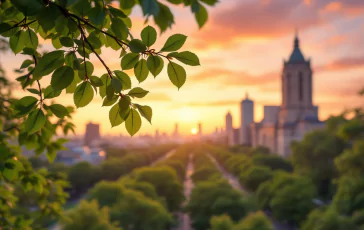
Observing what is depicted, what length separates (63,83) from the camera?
182 cm

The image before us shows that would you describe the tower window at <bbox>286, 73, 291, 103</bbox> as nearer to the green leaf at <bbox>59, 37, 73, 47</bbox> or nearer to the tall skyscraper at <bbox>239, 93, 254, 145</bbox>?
the tall skyscraper at <bbox>239, 93, 254, 145</bbox>

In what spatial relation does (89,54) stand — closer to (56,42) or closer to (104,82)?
(104,82)

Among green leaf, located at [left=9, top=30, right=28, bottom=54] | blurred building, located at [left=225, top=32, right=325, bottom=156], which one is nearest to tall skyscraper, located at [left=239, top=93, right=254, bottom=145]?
blurred building, located at [left=225, top=32, right=325, bottom=156]

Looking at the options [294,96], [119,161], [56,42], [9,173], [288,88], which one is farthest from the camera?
[288,88]

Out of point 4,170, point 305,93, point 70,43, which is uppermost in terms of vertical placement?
point 305,93

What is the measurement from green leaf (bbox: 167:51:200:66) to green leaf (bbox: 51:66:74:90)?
0.51 meters

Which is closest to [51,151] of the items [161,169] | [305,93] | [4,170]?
[4,170]

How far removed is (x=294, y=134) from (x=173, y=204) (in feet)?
183

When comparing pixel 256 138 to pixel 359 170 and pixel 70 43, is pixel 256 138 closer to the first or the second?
pixel 359 170

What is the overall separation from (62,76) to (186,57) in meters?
0.63

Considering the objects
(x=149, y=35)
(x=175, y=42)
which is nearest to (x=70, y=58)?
(x=149, y=35)

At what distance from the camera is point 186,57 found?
1.86m

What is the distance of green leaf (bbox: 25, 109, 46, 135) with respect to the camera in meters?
2.02

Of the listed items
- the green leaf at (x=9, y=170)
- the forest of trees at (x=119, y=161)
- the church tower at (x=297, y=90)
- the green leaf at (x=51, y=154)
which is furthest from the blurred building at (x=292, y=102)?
the green leaf at (x=9, y=170)
